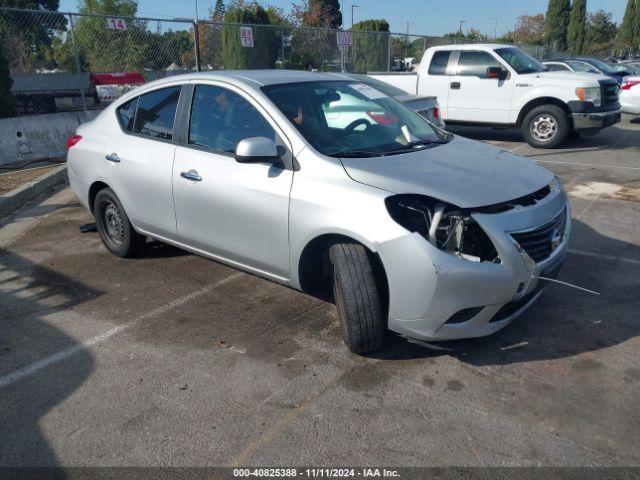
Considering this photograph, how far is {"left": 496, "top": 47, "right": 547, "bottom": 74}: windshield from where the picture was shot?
1124cm

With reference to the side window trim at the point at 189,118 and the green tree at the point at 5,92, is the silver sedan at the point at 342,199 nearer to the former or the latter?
the side window trim at the point at 189,118

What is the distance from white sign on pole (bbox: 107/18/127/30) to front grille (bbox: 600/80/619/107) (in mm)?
9885

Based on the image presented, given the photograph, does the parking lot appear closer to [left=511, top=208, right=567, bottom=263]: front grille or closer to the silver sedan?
the silver sedan

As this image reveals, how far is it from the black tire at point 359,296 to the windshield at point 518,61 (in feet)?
30.5

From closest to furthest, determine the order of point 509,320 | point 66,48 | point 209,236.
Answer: point 509,320
point 209,236
point 66,48

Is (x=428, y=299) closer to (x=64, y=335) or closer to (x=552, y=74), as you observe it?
(x=64, y=335)

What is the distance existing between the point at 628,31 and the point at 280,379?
227 feet

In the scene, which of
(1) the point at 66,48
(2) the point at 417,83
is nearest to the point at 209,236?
(2) the point at 417,83

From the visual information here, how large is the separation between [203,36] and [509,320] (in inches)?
654

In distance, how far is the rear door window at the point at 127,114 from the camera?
197 inches

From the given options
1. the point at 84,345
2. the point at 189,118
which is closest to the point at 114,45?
the point at 189,118

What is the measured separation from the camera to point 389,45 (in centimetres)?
1995

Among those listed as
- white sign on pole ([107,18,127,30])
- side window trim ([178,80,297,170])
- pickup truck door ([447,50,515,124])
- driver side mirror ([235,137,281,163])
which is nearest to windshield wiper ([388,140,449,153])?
side window trim ([178,80,297,170])

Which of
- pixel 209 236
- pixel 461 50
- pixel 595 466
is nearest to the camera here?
pixel 595 466
